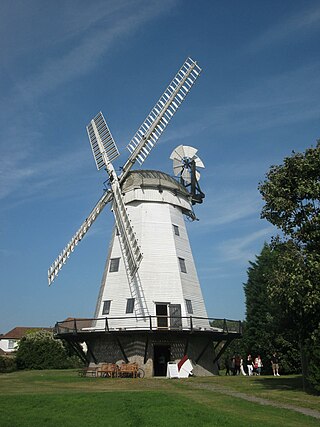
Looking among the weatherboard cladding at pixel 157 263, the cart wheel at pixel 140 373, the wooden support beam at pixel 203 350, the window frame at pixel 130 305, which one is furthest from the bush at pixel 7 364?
the wooden support beam at pixel 203 350

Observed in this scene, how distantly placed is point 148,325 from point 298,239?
10.6 metres

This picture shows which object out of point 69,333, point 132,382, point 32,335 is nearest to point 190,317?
point 132,382

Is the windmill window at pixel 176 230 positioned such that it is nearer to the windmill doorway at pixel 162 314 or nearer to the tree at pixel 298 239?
the windmill doorway at pixel 162 314

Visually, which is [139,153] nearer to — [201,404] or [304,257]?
[304,257]

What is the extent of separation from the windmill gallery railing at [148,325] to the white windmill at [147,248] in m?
0.05

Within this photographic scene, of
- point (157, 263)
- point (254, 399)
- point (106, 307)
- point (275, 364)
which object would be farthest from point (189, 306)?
point (254, 399)

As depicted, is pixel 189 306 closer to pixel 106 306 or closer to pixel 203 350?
pixel 203 350

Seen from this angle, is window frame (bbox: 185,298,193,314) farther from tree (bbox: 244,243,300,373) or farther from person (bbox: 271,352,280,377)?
tree (bbox: 244,243,300,373)

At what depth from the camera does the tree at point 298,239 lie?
53.7 feet

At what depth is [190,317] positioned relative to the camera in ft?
80.7

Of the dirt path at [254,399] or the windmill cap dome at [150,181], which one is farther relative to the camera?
the windmill cap dome at [150,181]

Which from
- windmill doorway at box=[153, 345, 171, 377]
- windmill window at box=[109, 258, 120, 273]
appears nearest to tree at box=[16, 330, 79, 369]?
windmill doorway at box=[153, 345, 171, 377]

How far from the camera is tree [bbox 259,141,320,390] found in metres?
16.4

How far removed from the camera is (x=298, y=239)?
18047 mm
